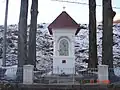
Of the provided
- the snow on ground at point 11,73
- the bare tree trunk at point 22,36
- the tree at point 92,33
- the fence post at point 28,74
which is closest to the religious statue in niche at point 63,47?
the tree at point 92,33

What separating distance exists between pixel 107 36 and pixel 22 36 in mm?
4603

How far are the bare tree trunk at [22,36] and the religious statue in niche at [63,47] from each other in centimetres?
339

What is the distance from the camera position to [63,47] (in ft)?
58.4

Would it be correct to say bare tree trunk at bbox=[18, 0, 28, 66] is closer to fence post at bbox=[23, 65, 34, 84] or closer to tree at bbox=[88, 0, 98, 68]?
fence post at bbox=[23, 65, 34, 84]

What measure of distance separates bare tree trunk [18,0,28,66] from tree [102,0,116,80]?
13.9ft

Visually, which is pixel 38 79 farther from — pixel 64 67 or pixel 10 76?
pixel 64 67

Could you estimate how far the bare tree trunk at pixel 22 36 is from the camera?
14836mm

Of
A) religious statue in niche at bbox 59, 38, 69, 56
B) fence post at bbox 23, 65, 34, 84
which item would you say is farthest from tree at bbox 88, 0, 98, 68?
fence post at bbox 23, 65, 34, 84

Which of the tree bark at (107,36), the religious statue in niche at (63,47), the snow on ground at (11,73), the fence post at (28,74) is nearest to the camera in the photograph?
the fence post at (28,74)

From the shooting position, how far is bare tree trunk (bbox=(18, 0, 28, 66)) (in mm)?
14836

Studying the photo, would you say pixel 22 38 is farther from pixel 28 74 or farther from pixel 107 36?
pixel 107 36

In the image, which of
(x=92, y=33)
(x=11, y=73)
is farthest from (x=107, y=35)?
(x=11, y=73)

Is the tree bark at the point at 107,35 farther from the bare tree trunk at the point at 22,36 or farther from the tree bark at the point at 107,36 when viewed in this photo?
the bare tree trunk at the point at 22,36

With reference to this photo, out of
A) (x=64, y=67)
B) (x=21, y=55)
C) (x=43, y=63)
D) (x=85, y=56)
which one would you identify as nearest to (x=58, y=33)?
(x=64, y=67)
